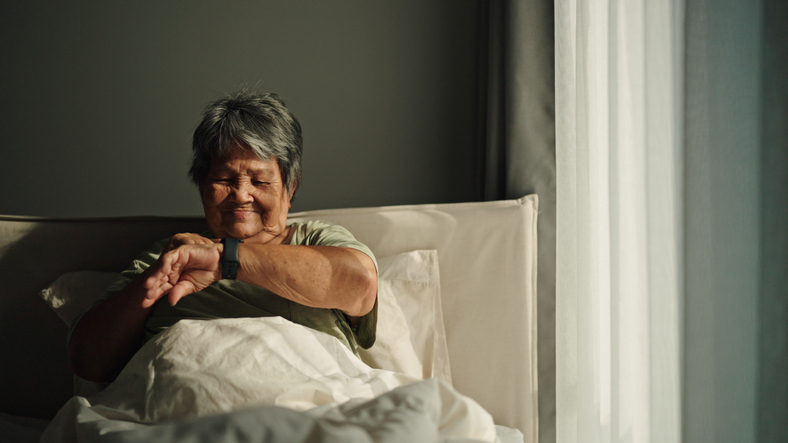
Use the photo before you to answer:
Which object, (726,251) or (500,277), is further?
(500,277)

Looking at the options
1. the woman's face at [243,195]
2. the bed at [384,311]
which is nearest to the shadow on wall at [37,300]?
the bed at [384,311]

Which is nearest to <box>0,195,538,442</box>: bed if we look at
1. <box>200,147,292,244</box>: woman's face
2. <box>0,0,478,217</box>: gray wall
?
<box>200,147,292,244</box>: woman's face

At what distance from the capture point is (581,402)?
1.34m

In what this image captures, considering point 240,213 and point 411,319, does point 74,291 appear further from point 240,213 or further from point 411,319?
point 411,319

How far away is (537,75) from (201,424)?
1337 mm

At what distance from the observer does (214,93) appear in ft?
6.37

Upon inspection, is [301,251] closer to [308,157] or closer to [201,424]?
[201,424]

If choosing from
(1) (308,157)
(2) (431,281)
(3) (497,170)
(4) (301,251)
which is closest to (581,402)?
(2) (431,281)

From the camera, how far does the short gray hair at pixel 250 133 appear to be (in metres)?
1.22

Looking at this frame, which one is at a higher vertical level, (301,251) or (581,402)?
(301,251)

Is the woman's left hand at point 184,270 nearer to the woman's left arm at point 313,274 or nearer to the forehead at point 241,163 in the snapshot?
the woman's left arm at point 313,274

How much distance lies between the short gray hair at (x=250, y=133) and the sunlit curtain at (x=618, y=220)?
0.80 m

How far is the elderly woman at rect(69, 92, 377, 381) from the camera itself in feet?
3.31

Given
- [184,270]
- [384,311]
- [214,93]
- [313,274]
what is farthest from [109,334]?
[214,93]
